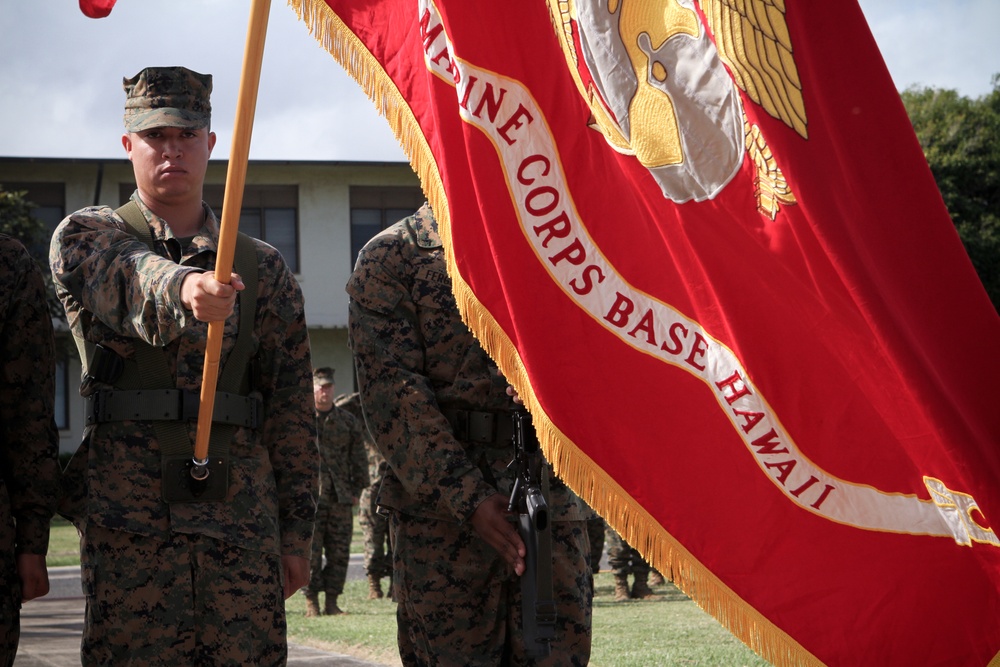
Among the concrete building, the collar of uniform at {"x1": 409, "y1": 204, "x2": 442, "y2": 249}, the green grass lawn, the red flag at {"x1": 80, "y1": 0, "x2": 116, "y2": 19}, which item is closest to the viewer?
the red flag at {"x1": 80, "y1": 0, "x2": 116, "y2": 19}

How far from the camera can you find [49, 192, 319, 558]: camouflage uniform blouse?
11.4 feet

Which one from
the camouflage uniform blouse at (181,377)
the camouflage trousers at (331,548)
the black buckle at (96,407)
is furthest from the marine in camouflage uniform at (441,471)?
the camouflage trousers at (331,548)

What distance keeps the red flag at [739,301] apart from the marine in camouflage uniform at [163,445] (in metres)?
0.67

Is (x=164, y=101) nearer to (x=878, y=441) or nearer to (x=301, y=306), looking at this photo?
(x=301, y=306)

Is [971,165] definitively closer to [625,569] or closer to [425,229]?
[625,569]

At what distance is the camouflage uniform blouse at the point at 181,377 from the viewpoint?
3.47m

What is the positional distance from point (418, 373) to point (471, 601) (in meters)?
0.72

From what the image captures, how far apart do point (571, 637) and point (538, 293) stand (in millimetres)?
1078

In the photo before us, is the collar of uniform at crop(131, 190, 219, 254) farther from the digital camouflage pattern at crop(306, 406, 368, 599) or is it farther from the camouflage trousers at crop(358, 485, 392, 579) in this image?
the camouflage trousers at crop(358, 485, 392, 579)

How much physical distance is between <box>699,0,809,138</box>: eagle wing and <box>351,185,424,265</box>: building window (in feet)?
99.0

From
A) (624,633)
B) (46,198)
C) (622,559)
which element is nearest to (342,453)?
(622,559)

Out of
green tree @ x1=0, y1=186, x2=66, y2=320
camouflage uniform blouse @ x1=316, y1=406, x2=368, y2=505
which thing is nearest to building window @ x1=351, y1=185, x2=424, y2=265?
green tree @ x1=0, y1=186, x2=66, y2=320

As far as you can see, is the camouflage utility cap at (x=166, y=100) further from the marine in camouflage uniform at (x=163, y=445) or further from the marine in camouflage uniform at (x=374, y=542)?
the marine in camouflage uniform at (x=374, y=542)

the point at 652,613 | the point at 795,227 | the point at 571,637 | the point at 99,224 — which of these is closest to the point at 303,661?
the point at 652,613
